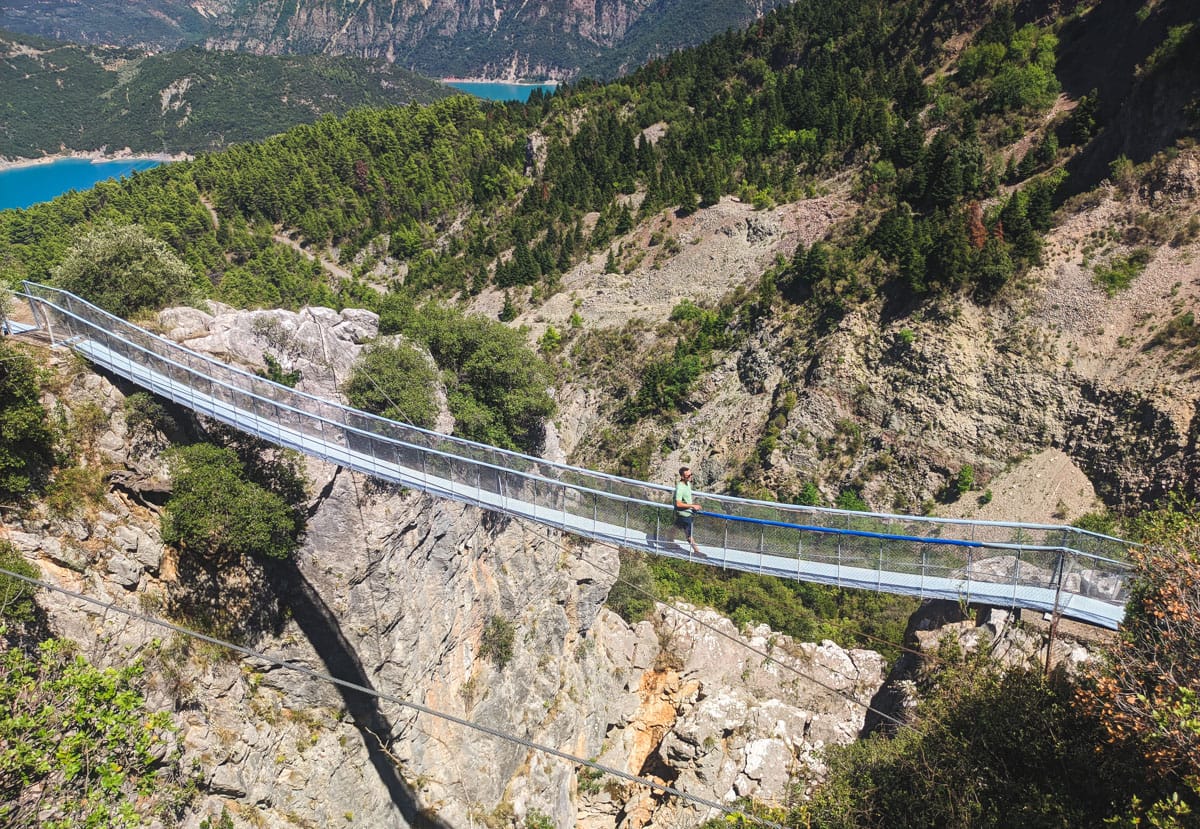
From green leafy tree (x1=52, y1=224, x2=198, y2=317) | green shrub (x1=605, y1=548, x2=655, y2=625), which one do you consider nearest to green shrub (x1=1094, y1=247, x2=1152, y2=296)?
green shrub (x1=605, y1=548, x2=655, y2=625)

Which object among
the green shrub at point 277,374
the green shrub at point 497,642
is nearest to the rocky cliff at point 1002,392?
the green shrub at point 497,642

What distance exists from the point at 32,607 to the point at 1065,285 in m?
36.5

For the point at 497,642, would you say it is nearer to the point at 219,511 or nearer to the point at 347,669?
the point at 347,669

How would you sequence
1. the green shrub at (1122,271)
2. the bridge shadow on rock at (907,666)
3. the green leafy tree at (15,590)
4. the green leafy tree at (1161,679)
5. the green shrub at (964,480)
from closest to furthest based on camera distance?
the green leafy tree at (1161,679), the green leafy tree at (15,590), the bridge shadow on rock at (907,666), the green shrub at (1122,271), the green shrub at (964,480)

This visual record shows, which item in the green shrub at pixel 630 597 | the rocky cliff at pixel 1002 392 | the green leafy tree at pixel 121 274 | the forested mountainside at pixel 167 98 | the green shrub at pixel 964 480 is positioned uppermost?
the forested mountainside at pixel 167 98

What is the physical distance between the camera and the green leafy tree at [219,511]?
1423cm

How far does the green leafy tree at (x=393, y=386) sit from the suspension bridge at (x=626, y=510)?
2911 mm

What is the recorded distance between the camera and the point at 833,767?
47.1 ft

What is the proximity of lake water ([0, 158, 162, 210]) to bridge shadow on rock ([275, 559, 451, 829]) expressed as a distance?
14772 cm

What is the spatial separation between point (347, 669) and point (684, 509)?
1022 centimetres

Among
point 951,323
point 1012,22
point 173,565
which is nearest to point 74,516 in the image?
point 173,565

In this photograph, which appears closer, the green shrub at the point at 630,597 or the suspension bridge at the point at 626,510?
the suspension bridge at the point at 626,510

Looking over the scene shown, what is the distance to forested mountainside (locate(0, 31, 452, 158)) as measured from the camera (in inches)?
6447

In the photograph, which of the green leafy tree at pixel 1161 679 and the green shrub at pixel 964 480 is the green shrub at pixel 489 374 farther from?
the green shrub at pixel 964 480
